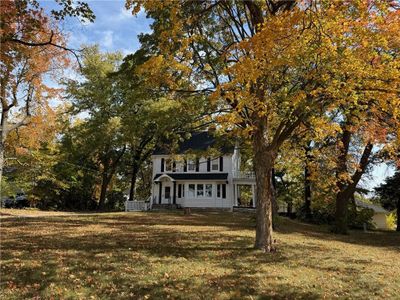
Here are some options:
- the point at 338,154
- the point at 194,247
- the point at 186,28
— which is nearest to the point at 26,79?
the point at 186,28

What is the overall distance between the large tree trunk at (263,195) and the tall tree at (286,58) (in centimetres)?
3

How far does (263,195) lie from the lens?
1166cm

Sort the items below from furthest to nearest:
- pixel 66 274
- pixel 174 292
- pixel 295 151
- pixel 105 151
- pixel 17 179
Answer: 1. pixel 105 151
2. pixel 17 179
3. pixel 295 151
4. pixel 66 274
5. pixel 174 292

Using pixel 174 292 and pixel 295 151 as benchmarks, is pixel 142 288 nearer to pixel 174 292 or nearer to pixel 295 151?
pixel 174 292

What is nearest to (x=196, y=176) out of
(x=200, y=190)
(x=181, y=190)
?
(x=200, y=190)

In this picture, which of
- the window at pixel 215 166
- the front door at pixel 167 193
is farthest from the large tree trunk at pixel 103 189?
the window at pixel 215 166

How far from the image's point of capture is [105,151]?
125 ft

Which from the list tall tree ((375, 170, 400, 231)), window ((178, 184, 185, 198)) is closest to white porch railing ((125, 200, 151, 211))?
window ((178, 184, 185, 198))

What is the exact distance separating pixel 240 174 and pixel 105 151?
569 inches

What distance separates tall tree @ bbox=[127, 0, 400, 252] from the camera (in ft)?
25.3

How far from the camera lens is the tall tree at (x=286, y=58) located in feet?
25.3

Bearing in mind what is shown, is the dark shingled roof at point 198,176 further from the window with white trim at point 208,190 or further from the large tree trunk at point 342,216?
the large tree trunk at point 342,216

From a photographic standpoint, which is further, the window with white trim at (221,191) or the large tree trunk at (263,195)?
the window with white trim at (221,191)

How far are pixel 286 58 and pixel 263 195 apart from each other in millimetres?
4871
